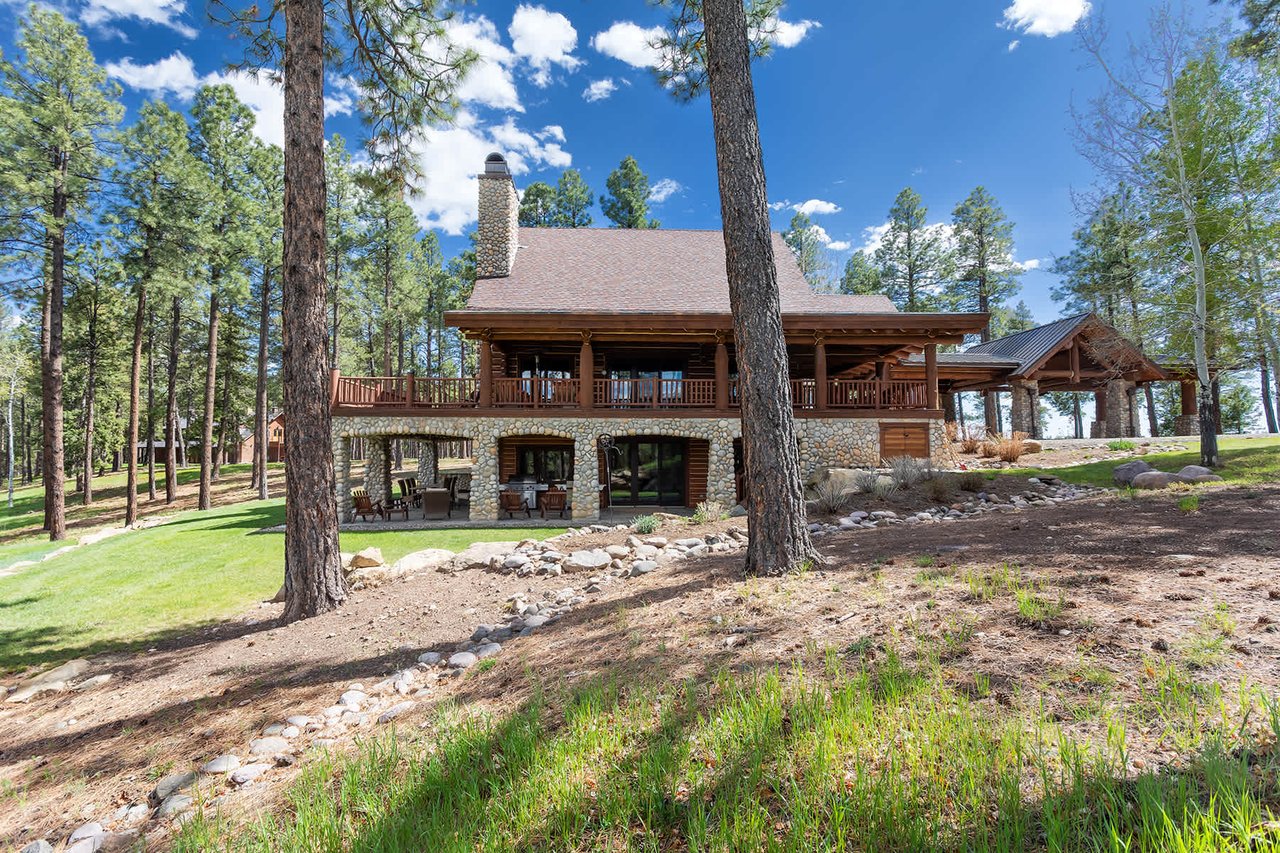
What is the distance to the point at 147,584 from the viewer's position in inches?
323

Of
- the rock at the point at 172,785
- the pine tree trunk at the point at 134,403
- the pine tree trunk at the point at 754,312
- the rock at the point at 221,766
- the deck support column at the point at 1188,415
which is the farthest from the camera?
the deck support column at the point at 1188,415

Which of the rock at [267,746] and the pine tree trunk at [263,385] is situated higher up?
the pine tree trunk at [263,385]

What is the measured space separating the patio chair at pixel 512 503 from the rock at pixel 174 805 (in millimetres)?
10161

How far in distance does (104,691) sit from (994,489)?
42.6 feet

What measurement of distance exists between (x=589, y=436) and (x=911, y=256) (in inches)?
969

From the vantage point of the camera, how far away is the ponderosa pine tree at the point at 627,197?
27656 millimetres

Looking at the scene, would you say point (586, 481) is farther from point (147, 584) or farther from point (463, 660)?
point (463, 660)

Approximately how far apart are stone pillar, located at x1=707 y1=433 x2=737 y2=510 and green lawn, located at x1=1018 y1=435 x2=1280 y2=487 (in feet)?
20.7

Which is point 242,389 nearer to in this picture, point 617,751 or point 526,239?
point 526,239

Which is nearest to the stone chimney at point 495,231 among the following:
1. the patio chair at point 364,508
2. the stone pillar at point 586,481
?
the stone pillar at point 586,481

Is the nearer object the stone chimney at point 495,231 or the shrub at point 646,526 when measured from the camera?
the shrub at point 646,526

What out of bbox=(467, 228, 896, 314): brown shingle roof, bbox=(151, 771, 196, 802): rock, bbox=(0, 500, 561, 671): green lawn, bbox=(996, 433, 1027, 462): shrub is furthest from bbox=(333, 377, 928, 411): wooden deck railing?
bbox=(151, 771, 196, 802): rock

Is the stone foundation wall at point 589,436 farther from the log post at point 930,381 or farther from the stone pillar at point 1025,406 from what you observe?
the stone pillar at point 1025,406

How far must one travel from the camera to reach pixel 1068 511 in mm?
6426
